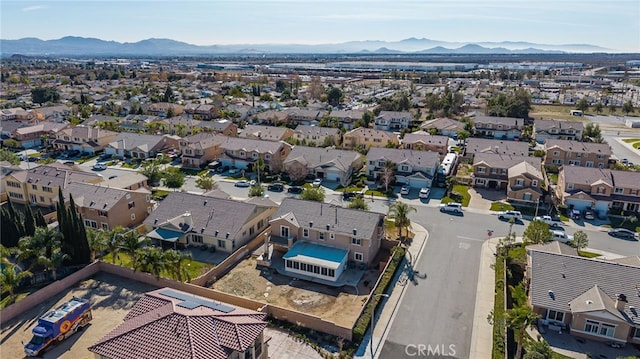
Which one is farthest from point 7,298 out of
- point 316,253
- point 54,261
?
point 316,253

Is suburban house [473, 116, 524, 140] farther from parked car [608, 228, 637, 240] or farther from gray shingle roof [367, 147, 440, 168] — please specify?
parked car [608, 228, 637, 240]

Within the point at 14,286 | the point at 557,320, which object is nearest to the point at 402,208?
the point at 557,320

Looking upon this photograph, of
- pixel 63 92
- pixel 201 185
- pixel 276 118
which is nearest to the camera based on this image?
pixel 201 185

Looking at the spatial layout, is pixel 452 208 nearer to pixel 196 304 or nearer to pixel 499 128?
pixel 196 304

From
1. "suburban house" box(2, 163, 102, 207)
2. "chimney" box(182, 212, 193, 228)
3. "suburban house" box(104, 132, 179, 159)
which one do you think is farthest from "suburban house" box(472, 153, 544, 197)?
"suburban house" box(104, 132, 179, 159)

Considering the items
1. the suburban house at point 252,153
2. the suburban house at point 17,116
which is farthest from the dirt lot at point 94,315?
the suburban house at point 17,116

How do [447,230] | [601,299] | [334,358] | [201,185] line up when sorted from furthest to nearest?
1. [201,185]
2. [447,230]
3. [601,299]
4. [334,358]

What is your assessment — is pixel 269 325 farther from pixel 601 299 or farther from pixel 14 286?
pixel 601 299
